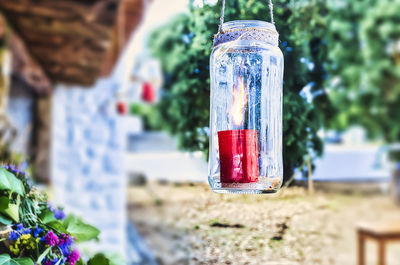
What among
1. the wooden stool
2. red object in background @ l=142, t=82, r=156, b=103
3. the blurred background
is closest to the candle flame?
the blurred background

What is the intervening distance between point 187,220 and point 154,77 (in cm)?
455

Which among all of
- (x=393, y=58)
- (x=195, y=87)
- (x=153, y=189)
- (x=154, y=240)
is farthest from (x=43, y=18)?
(x=153, y=189)

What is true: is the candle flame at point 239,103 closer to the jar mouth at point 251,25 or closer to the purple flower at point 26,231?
the jar mouth at point 251,25

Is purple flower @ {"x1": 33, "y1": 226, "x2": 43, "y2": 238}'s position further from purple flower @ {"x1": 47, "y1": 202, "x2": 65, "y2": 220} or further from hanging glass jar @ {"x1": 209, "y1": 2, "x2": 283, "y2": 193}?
hanging glass jar @ {"x1": 209, "y1": 2, "x2": 283, "y2": 193}

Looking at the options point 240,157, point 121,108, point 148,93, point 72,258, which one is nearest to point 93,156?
point 121,108

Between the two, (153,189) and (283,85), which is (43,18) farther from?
(153,189)

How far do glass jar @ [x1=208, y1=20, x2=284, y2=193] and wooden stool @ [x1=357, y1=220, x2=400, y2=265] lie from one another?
→ 190 cm

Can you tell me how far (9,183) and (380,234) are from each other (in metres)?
2.11

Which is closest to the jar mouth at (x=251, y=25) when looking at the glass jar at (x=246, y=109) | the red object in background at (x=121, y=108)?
the glass jar at (x=246, y=109)

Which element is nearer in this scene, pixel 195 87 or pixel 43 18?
pixel 195 87

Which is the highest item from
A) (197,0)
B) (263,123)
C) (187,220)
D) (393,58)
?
(393,58)

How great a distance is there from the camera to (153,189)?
9.43 metres

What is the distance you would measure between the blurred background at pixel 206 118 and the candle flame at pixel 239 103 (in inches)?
4.0

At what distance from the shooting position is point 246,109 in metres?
0.54
